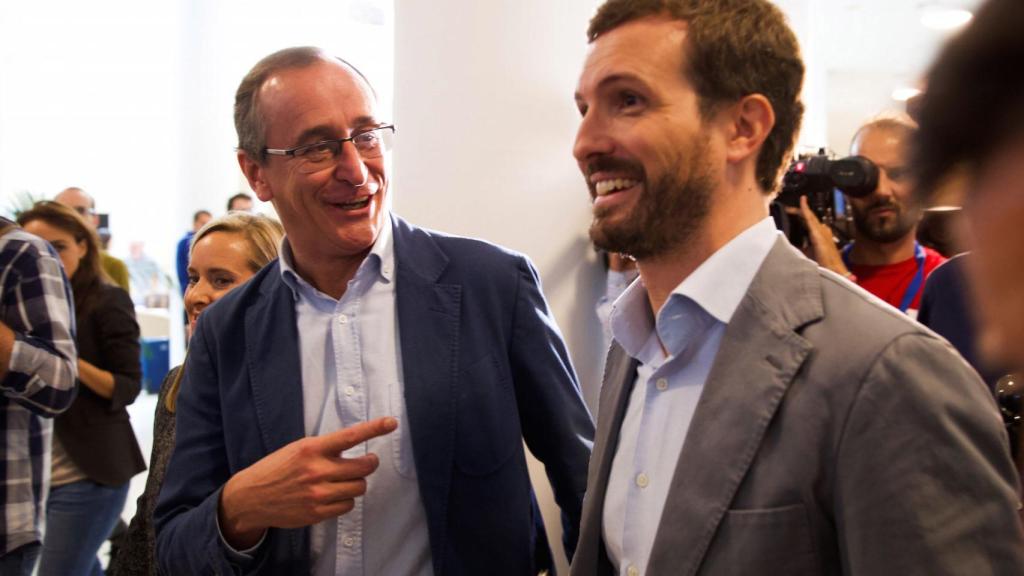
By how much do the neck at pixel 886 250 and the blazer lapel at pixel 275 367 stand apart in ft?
5.74

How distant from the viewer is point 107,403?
2896 millimetres

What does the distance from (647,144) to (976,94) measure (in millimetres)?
510

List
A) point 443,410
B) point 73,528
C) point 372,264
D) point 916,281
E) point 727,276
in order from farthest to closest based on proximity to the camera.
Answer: point 73,528 → point 916,281 → point 372,264 → point 443,410 → point 727,276

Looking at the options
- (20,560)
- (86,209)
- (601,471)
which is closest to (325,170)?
(601,471)

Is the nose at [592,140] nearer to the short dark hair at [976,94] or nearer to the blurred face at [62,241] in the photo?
the short dark hair at [976,94]

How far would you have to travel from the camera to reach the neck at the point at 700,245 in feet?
3.39

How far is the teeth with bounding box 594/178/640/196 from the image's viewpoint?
1.05m

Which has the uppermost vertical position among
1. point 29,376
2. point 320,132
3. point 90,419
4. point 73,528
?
point 320,132

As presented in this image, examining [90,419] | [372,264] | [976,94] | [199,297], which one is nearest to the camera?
[976,94]

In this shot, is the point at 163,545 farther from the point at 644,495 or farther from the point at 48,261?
the point at 48,261

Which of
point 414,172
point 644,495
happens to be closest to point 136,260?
point 414,172

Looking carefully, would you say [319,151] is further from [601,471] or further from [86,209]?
[86,209]

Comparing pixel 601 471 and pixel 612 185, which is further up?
pixel 612 185

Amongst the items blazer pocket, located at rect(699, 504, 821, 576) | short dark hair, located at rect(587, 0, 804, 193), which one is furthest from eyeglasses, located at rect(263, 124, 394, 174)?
blazer pocket, located at rect(699, 504, 821, 576)
